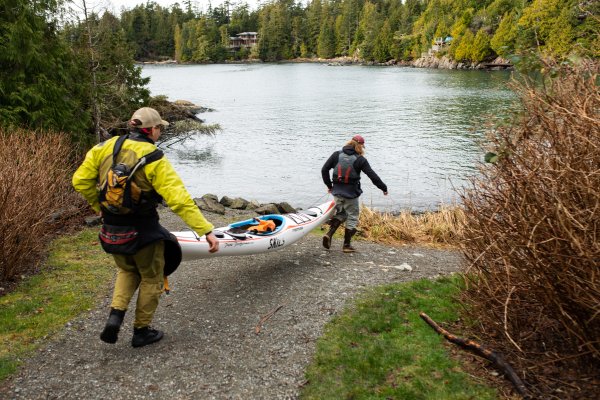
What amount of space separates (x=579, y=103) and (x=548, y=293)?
169 cm

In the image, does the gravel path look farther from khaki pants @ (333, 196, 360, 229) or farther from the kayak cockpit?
khaki pants @ (333, 196, 360, 229)

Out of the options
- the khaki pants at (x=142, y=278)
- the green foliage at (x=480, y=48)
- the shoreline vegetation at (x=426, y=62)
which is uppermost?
the green foliage at (x=480, y=48)

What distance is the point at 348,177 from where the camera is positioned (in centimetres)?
947

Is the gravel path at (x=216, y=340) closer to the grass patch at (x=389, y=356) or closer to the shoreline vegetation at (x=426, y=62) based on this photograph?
the grass patch at (x=389, y=356)

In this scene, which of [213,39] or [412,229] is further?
[213,39]

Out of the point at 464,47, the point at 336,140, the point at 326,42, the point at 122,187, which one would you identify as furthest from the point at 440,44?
the point at 122,187

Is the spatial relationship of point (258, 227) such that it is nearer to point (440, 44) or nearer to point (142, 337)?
point (142, 337)

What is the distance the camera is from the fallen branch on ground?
461 cm

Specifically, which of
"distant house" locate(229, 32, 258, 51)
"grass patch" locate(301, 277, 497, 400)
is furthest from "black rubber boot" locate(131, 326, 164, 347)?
"distant house" locate(229, 32, 258, 51)

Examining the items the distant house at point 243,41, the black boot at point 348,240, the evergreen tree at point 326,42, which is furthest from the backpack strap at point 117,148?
the distant house at point 243,41

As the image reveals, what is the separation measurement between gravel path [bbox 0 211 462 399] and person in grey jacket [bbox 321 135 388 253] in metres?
1.04

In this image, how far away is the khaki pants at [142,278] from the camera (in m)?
5.41

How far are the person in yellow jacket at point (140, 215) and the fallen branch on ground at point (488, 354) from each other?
2.86m

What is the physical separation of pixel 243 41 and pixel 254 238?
572ft
